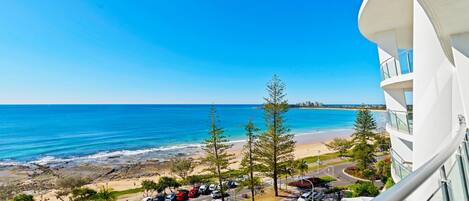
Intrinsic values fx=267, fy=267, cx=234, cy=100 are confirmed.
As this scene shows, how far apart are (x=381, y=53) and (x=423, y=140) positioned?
5185 millimetres

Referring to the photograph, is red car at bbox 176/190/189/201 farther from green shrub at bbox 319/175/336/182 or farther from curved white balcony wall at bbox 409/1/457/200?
curved white balcony wall at bbox 409/1/457/200

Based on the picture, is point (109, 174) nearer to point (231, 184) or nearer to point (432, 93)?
point (231, 184)

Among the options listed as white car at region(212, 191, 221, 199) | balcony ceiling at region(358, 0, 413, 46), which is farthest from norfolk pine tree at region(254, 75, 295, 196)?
balcony ceiling at region(358, 0, 413, 46)

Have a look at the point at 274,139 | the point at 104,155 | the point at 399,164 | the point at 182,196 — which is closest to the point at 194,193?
the point at 182,196

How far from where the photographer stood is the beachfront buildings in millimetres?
1232

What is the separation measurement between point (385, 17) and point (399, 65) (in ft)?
5.11

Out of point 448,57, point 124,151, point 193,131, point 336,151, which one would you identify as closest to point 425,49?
point 448,57

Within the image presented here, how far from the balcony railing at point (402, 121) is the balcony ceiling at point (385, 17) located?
9.12 ft

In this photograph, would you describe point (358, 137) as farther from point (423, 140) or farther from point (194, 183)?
point (423, 140)

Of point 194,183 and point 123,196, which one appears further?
point 194,183

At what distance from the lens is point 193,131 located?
49469mm

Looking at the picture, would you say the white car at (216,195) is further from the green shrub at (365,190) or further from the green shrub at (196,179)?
the green shrub at (365,190)

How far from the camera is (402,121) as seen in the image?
284 inches

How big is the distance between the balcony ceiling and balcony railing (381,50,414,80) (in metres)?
1.09
